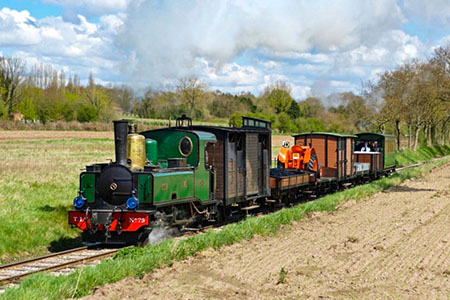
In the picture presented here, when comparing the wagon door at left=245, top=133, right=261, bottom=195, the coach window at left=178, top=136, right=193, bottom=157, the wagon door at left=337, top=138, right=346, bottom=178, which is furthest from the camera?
the wagon door at left=337, top=138, right=346, bottom=178

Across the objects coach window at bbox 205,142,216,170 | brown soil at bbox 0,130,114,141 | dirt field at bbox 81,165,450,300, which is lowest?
dirt field at bbox 81,165,450,300

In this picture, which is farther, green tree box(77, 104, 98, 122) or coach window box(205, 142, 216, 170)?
green tree box(77, 104, 98, 122)

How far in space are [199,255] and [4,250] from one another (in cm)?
460

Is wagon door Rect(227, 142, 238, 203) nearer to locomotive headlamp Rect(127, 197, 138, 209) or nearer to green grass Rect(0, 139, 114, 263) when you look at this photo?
locomotive headlamp Rect(127, 197, 138, 209)

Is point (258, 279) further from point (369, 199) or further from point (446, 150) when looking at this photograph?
point (446, 150)

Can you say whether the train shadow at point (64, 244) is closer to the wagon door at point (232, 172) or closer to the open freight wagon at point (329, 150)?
the wagon door at point (232, 172)

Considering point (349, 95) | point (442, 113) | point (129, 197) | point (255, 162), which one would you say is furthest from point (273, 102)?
point (129, 197)

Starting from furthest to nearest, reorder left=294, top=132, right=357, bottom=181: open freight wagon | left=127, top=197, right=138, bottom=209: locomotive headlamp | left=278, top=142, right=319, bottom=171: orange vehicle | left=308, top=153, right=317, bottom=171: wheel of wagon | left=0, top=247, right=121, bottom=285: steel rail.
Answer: left=294, top=132, right=357, bottom=181: open freight wagon, left=278, top=142, right=319, bottom=171: orange vehicle, left=308, top=153, right=317, bottom=171: wheel of wagon, left=127, top=197, right=138, bottom=209: locomotive headlamp, left=0, top=247, right=121, bottom=285: steel rail

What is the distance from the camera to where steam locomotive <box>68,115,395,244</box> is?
1166 cm

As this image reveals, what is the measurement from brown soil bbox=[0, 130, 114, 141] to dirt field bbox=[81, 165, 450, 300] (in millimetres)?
43518

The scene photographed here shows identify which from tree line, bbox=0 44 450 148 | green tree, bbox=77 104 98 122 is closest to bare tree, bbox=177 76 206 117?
tree line, bbox=0 44 450 148

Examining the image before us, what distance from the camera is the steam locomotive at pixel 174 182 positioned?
1166cm

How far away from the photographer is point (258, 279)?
8875 millimetres

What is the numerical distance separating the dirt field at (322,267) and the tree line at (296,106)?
612 inches
